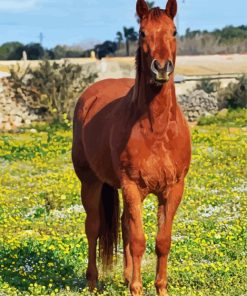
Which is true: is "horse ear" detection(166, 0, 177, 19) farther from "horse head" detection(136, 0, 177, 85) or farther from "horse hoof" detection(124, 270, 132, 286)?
"horse hoof" detection(124, 270, 132, 286)

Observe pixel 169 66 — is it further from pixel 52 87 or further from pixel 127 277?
pixel 52 87

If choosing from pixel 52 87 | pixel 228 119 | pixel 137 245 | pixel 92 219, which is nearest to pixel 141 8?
pixel 137 245

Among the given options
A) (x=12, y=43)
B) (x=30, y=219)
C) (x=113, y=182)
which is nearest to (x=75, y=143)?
(x=113, y=182)

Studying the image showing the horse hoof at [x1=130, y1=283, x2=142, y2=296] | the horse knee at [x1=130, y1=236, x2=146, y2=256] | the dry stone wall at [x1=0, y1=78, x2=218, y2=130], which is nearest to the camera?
the horse knee at [x1=130, y1=236, x2=146, y2=256]

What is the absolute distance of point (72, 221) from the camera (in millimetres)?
10297

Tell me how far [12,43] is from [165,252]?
106 metres

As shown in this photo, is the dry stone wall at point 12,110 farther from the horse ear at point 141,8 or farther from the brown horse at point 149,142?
the horse ear at point 141,8

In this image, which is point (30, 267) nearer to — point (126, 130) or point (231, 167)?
point (126, 130)

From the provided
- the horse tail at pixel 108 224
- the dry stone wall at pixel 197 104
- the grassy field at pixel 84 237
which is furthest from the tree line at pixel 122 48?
the horse tail at pixel 108 224

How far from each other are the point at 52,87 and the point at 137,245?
848 inches

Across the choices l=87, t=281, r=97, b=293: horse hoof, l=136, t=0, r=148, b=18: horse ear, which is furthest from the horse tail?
l=136, t=0, r=148, b=18: horse ear

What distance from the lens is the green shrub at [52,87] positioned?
26516 mm

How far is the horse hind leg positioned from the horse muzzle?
2260 millimetres

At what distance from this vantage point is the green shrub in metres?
26.5
